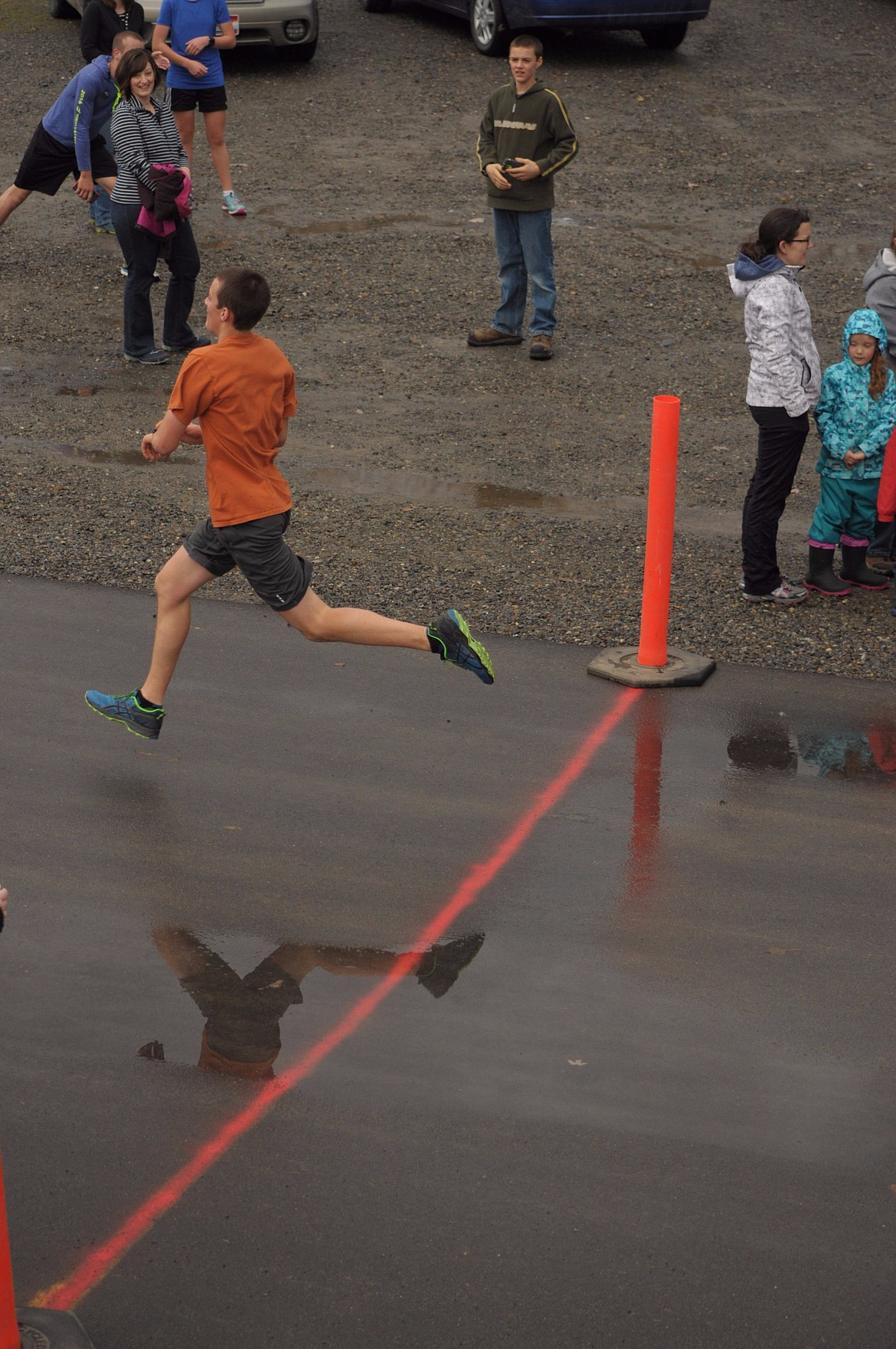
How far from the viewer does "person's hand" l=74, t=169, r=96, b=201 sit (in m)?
11.2

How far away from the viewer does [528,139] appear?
34.6 ft

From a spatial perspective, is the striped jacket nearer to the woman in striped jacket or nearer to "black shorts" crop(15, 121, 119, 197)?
the woman in striped jacket

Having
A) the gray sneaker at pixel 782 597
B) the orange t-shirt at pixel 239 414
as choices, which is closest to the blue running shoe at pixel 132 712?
the orange t-shirt at pixel 239 414

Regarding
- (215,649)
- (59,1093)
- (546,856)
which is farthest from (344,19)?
(59,1093)

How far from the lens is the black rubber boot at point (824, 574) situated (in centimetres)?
791

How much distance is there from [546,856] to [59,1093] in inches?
79.5

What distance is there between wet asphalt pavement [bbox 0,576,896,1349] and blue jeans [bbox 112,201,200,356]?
4030 millimetres

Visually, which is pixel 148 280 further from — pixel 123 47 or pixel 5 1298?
pixel 5 1298

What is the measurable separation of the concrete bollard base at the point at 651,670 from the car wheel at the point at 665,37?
12.2m

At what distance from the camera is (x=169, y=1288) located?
3617 mm

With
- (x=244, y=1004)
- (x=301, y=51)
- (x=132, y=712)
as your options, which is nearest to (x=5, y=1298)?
(x=244, y=1004)

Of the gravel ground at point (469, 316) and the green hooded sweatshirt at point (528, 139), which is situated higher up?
the green hooded sweatshirt at point (528, 139)

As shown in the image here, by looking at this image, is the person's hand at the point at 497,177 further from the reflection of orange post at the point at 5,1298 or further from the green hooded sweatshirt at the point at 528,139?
the reflection of orange post at the point at 5,1298

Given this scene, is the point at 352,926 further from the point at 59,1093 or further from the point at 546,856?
the point at 59,1093
